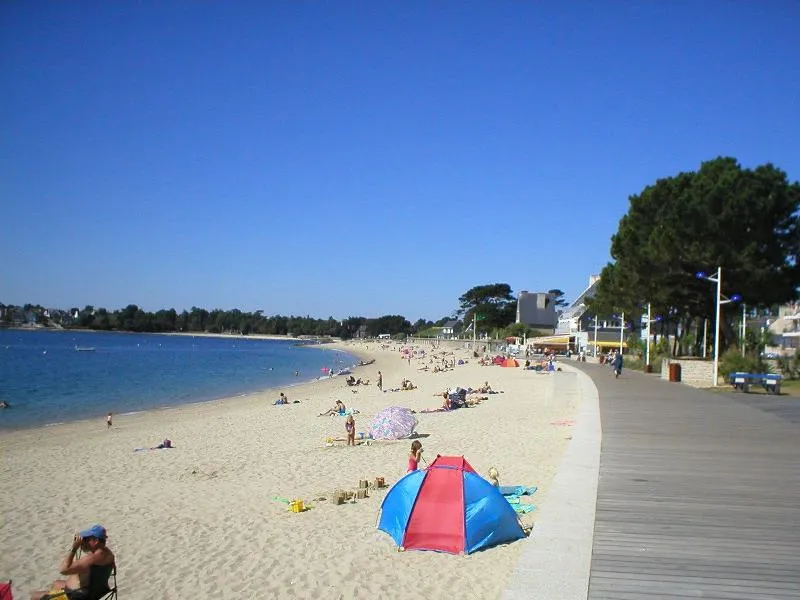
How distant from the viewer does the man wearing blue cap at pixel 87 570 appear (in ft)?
18.6

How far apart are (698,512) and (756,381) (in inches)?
735

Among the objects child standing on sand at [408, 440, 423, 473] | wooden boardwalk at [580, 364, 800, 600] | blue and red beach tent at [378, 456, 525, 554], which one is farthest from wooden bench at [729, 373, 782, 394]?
blue and red beach tent at [378, 456, 525, 554]

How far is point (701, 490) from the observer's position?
7551 mm

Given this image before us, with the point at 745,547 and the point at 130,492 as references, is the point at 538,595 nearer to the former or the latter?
the point at 745,547

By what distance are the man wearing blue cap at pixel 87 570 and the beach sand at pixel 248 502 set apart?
2.94 ft

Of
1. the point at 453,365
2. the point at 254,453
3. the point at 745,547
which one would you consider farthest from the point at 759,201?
the point at 453,365

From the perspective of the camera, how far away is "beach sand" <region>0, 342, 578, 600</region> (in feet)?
21.8

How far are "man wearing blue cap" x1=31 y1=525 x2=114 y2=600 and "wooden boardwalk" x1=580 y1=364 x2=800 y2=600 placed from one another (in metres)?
4.07

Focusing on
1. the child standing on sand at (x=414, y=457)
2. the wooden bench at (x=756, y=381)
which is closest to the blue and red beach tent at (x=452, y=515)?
the child standing on sand at (x=414, y=457)

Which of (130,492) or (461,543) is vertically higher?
(461,543)

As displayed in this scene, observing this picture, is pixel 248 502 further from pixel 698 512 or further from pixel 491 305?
pixel 491 305

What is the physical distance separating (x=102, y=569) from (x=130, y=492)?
6.01m

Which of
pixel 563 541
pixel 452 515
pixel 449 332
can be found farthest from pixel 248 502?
pixel 449 332

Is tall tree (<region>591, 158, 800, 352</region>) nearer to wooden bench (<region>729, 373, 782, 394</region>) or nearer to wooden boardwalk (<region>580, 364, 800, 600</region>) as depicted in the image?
wooden bench (<region>729, 373, 782, 394</region>)
